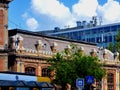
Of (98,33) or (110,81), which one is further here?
(98,33)

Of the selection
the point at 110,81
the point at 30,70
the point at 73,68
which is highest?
the point at 73,68

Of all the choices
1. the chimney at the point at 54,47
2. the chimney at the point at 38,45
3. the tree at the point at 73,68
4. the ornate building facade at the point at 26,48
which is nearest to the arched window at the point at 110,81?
the ornate building facade at the point at 26,48

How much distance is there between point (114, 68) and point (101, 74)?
65.6ft

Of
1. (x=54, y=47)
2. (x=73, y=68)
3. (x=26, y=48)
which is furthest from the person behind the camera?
(x=54, y=47)

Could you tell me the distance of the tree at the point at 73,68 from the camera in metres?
54.2

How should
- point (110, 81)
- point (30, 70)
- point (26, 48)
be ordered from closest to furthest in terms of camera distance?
1. point (26, 48)
2. point (30, 70)
3. point (110, 81)

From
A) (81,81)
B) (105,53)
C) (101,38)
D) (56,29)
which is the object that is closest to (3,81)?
(81,81)

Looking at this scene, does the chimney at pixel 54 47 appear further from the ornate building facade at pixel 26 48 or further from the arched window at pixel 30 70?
the arched window at pixel 30 70

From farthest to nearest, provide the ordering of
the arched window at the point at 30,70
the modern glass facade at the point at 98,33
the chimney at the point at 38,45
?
1. the modern glass facade at the point at 98,33
2. the chimney at the point at 38,45
3. the arched window at the point at 30,70

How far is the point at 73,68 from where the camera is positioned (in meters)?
54.5

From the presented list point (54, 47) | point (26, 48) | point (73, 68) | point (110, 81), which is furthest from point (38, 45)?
point (110, 81)

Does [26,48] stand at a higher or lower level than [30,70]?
higher

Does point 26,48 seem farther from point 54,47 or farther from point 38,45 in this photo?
point 54,47

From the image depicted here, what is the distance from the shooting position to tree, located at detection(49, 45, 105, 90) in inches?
2132
